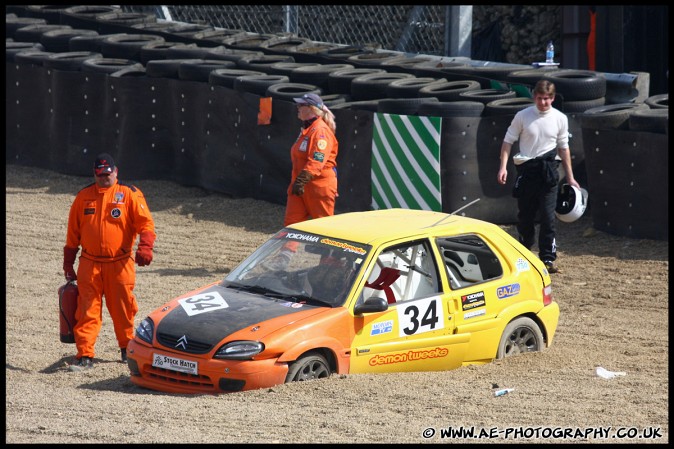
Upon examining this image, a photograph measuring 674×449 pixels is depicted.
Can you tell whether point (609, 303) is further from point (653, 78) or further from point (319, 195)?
point (653, 78)

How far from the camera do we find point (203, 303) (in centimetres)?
853

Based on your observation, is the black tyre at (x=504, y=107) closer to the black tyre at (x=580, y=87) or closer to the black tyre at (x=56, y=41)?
the black tyre at (x=580, y=87)

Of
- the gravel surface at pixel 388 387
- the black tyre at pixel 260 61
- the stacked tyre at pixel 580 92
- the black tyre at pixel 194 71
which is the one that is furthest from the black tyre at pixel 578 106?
the black tyre at pixel 194 71

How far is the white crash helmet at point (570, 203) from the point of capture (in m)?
12.2

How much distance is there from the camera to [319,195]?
38.3 feet

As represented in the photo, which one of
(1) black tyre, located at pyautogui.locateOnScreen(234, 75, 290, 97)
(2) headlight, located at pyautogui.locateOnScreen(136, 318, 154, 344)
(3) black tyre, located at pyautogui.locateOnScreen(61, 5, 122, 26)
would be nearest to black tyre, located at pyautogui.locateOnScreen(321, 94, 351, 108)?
(1) black tyre, located at pyautogui.locateOnScreen(234, 75, 290, 97)

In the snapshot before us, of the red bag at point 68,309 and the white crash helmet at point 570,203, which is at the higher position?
the white crash helmet at point 570,203

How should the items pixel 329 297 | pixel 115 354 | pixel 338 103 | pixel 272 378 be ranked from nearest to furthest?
pixel 272 378 < pixel 329 297 < pixel 115 354 < pixel 338 103

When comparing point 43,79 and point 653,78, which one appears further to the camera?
point 653,78

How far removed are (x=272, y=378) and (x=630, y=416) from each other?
237 centimetres

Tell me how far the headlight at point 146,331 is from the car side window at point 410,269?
1683 millimetres

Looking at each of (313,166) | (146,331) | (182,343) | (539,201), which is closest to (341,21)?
(539,201)

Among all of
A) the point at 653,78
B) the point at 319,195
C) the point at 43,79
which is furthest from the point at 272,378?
the point at 653,78

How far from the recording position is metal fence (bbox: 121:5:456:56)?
73.7 ft
